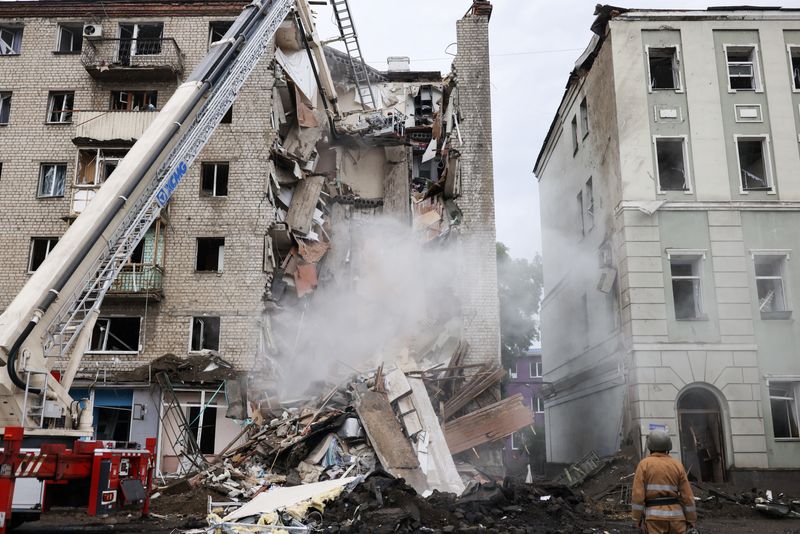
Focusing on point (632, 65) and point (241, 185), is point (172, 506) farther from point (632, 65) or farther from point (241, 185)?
point (632, 65)

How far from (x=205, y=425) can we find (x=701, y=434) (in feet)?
43.1

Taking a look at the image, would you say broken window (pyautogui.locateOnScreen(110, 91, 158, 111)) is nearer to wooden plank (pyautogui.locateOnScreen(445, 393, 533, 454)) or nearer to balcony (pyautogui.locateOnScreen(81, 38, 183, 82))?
balcony (pyautogui.locateOnScreen(81, 38, 183, 82))

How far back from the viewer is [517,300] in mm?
43094

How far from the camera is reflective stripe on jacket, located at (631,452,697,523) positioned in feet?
20.8

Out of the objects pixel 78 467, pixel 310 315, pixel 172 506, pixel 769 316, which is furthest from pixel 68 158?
pixel 769 316

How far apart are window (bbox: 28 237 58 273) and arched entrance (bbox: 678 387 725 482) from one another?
18677 millimetres

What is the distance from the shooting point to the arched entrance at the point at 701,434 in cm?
1655

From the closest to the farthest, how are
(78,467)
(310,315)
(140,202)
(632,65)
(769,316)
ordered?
(78,467) < (140,202) < (769,316) < (632,65) < (310,315)

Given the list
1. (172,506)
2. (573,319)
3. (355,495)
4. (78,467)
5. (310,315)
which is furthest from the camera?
(573,319)

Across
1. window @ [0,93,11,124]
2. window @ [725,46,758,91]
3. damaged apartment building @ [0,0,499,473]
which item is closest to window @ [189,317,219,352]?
damaged apartment building @ [0,0,499,473]

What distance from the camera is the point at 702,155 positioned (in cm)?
1803

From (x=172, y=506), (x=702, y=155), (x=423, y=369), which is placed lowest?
(x=172, y=506)

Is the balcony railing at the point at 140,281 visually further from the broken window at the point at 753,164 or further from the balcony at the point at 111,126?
the broken window at the point at 753,164

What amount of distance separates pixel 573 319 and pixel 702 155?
320 inches
